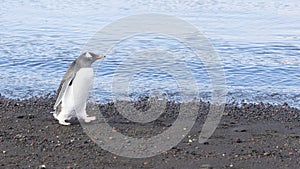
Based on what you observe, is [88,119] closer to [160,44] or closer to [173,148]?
[173,148]

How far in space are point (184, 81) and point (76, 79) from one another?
375 cm

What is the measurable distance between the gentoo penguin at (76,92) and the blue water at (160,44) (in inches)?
73.4

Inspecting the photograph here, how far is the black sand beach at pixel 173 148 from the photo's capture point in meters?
6.58

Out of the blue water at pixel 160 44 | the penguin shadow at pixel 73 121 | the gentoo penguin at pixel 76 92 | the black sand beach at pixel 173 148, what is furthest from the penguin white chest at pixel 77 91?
the blue water at pixel 160 44

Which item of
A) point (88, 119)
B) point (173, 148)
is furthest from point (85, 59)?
point (173, 148)

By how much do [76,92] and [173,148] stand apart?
182 cm

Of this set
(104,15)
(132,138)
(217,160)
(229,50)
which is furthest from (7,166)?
(104,15)

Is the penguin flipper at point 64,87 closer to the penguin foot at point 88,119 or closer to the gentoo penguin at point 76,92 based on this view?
the gentoo penguin at point 76,92

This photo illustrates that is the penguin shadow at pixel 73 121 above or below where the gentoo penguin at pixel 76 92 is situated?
below

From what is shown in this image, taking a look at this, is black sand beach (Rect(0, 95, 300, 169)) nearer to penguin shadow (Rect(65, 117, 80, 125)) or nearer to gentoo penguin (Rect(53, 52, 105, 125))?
penguin shadow (Rect(65, 117, 80, 125))

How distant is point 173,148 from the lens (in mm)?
7062

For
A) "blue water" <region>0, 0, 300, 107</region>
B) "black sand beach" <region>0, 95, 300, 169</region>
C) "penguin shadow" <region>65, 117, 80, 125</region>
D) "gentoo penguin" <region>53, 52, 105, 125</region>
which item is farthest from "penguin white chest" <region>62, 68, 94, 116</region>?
"blue water" <region>0, 0, 300, 107</region>

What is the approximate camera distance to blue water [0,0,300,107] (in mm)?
10984

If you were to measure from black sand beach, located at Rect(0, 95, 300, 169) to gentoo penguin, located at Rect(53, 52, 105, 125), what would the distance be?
155 mm
